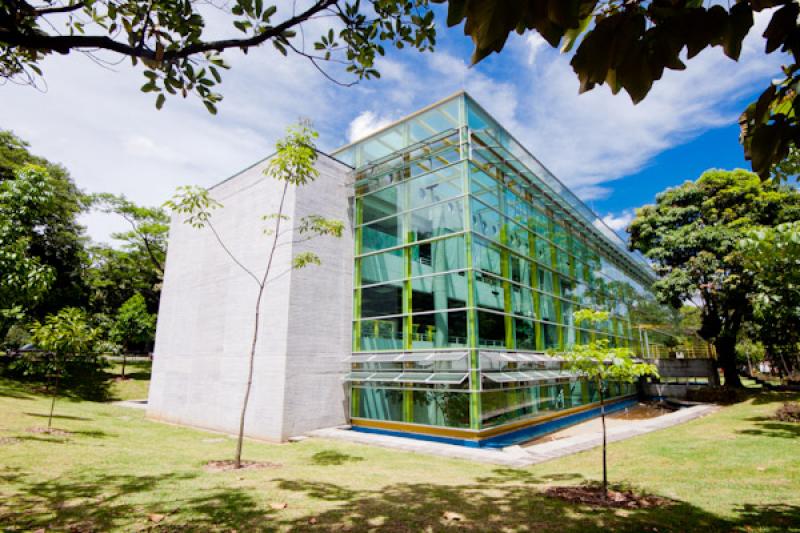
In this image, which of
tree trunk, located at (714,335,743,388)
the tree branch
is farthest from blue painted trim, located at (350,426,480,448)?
tree trunk, located at (714,335,743,388)

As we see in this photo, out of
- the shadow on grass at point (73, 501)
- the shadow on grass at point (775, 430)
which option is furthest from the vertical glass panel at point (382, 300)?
the shadow on grass at point (775, 430)

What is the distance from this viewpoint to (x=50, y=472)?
7.18 meters

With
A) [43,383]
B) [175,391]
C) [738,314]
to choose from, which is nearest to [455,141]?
[175,391]

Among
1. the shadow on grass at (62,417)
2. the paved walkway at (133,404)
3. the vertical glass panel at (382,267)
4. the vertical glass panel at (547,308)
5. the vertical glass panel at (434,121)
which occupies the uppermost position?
the vertical glass panel at (434,121)

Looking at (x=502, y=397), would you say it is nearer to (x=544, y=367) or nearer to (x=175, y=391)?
(x=544, y=367)

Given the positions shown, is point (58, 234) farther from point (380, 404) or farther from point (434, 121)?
point (434, 121)

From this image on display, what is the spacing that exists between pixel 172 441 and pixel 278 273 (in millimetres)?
6025

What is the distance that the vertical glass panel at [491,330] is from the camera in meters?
13.0

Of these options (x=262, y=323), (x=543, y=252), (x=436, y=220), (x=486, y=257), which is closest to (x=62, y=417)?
(x=262, y=323)

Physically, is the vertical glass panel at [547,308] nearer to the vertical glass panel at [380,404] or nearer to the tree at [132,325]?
the vertical glass panel at [380,404]

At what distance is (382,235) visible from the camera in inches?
623

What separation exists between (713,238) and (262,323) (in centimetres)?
2166

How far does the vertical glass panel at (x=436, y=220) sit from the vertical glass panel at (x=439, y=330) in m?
2.82

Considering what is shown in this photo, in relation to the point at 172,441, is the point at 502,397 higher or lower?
higher
